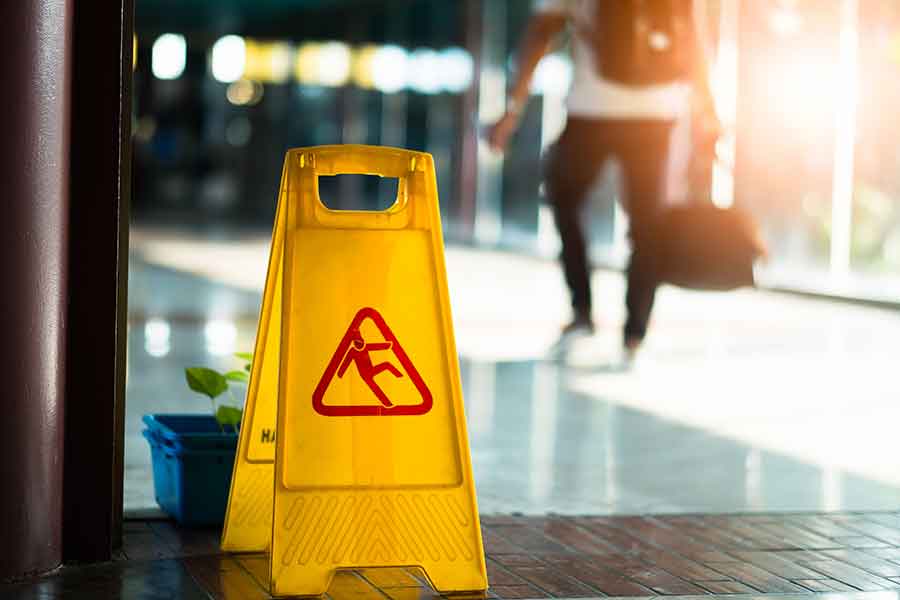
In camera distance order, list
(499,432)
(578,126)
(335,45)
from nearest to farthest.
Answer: (499,432), (578,126), (335,45)

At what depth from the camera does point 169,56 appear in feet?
95.2

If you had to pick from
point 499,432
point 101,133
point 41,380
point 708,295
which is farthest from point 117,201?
point 708,295

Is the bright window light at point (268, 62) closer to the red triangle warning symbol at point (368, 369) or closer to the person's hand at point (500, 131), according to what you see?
the person's hand at point (500, 131)

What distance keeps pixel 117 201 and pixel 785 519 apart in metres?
1.86

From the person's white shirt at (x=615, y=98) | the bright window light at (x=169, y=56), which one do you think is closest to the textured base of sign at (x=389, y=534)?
the person's white shirt at (x=615, y=98)

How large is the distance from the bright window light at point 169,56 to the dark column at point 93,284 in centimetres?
2613

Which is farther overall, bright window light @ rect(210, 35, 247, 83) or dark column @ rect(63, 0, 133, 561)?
bright window light @ rect(210, 35, 247, 83)

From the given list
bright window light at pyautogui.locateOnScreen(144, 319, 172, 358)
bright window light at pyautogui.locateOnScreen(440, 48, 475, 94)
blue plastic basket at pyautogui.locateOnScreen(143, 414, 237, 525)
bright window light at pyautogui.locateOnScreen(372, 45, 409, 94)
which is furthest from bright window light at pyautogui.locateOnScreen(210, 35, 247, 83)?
blue plastic basket at pyautogui.locateOnScreen(143, 414, 237, 525)

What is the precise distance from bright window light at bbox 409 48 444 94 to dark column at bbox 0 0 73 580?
1956 cm

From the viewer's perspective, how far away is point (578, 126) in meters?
7.43

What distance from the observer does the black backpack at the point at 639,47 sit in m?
7.38

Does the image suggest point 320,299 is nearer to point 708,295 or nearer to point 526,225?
point 708,295

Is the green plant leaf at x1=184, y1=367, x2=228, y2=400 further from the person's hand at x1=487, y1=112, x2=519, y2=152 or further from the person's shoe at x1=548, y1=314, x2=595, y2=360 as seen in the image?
the person's shoe at x1=548, y1=314, x2=595, y2=360

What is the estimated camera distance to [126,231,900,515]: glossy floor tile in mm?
4383
